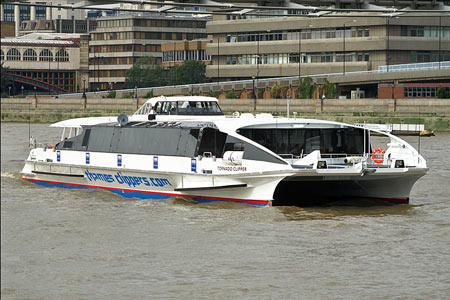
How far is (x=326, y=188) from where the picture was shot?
30.6 m

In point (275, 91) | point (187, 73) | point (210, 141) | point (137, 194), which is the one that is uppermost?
point (187, 73)

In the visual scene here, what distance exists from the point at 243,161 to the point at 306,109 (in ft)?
242

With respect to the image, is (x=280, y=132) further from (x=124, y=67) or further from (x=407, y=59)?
(x=124, y=67)

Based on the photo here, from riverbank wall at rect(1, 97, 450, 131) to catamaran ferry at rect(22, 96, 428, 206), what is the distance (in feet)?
165

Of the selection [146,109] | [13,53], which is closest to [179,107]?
[146,109]

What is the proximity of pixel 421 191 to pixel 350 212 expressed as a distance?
24.5 ft

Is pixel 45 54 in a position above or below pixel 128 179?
above

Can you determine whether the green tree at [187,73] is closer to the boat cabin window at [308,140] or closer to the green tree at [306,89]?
the green tree at [306,89]

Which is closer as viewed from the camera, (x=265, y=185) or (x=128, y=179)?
(x=265, y=185)

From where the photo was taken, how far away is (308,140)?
3139 cm

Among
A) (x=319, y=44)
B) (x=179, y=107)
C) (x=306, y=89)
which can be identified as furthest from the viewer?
(x=319, y=44)

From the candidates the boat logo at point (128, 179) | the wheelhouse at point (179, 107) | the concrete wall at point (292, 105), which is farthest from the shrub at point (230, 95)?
the boat logo at point (128, 179)

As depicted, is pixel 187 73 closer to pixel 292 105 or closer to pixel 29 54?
pixel 292 105

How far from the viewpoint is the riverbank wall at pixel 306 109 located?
91.8m
